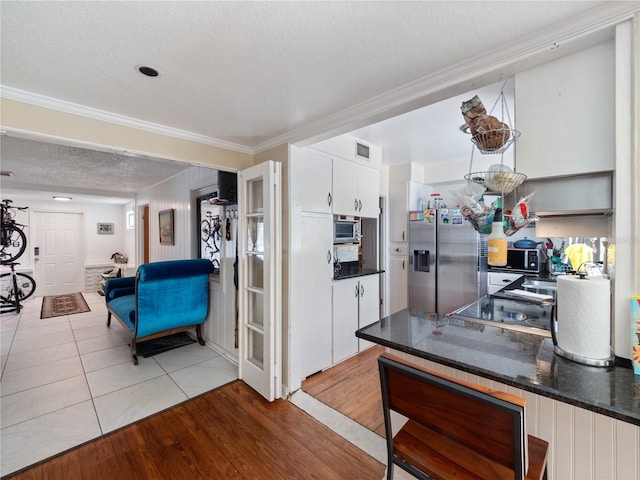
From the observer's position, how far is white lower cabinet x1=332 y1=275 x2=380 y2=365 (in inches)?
114

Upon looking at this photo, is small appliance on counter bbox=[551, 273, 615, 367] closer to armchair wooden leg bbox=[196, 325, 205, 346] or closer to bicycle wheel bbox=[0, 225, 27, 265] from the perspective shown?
armchair wooden leg bbox=[196, 325, 205, 346]

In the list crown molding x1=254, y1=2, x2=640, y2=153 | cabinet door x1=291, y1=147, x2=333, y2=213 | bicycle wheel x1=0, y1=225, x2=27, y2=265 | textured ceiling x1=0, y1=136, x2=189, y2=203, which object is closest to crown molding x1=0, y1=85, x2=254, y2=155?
Answer: textured ceiling x1=0, y1=136, x2=189, y2=203

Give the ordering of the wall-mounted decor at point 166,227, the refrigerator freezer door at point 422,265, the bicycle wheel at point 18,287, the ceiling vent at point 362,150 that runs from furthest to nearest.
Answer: the bicycle wheel at point 18,287
the wall-mounted decor at point 166,227
the refrigerator freezer door at point 422,265
the ceiling vent at point 362,150

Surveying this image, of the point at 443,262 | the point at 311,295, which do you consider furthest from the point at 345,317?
the point at 443,262

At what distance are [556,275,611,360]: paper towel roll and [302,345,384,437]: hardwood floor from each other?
141cm

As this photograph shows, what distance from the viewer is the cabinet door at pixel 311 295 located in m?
2.45

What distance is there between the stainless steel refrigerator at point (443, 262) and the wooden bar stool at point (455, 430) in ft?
9.26

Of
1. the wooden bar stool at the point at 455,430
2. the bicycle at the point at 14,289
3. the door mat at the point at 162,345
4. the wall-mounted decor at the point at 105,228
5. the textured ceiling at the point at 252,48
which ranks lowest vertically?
the door mat at the point at 162,345

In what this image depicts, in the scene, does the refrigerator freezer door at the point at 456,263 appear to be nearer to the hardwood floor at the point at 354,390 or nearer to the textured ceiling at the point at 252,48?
the hardwood floor at the point at 354,390

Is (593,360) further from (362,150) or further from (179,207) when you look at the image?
(179,207)

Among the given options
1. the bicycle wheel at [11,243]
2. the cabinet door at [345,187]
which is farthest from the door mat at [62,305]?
the cabinet door at [345,187]

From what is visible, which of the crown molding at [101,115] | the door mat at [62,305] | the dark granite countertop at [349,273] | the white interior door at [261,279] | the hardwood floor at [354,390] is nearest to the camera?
the crown molding at [101,115]

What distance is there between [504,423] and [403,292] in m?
3.38

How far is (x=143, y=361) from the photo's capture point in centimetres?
309
